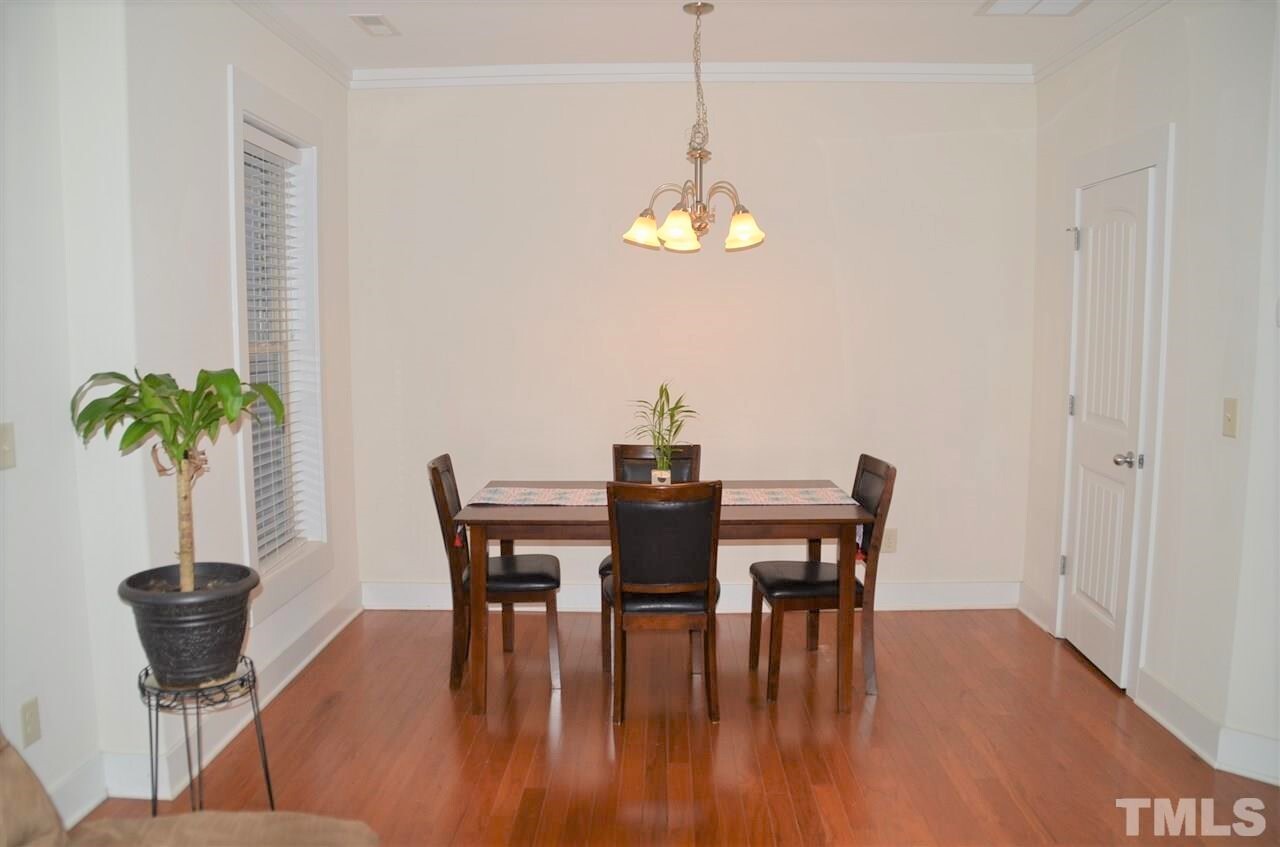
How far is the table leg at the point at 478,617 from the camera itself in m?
3.41

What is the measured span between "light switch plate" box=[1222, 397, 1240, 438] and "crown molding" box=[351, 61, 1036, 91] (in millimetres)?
2205

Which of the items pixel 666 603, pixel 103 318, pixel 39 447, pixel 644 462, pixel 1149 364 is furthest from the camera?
pixel 644 462

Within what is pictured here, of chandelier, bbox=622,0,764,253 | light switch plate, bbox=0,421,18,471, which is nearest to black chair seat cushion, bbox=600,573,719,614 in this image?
chandelier, bbox=622,0,764,253

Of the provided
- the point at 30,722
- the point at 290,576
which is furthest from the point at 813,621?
the point at 30,722

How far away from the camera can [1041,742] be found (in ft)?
10.5

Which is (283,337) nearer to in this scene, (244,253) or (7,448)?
(244,253)

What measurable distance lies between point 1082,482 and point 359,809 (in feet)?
10.7

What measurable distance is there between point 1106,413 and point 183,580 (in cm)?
353

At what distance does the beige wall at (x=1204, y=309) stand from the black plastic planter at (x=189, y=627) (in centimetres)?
308

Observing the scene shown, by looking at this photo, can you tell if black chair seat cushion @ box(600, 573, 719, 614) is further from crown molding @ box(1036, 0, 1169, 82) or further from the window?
crown molding @ box(1036, 0, 1169, 82)

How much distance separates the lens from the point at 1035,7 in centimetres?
358

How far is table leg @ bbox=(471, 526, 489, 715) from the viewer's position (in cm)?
341

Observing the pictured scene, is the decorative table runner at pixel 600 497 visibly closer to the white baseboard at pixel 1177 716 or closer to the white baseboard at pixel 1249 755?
the white baseboard at pixel 1177 716

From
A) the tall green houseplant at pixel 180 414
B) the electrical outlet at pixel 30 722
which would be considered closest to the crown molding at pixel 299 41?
the tall green houseplant at pixel 180 414
